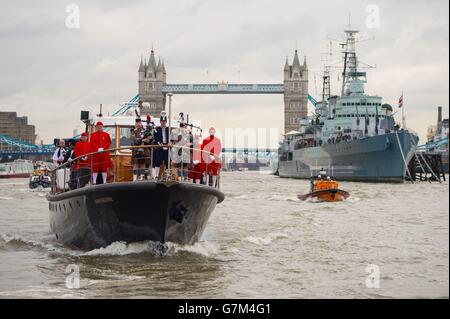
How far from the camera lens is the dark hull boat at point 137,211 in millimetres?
12742

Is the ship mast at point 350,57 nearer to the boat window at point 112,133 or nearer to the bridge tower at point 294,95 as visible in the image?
the boat window at point 112,133

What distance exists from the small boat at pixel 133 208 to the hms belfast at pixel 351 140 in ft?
134

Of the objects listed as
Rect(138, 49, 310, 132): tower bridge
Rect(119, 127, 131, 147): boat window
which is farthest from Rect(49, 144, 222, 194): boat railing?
Rect(138, 49, 310, 132): tower bridge

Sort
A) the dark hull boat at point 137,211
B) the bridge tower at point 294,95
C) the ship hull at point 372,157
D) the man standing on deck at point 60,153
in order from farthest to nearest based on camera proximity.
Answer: the bridge tower at point 294,95 < the ship hull at point 372,157 < the man standing on deck at point 60,153 < the dark hull boat at point 137,211

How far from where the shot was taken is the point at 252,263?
44.5 feet

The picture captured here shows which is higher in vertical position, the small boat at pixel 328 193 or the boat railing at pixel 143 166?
the boat railing at pixel 143 166

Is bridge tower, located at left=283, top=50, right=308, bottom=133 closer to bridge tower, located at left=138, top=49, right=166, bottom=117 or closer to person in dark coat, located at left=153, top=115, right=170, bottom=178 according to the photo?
bridge tower, located at left=138, top=49, right=166, bottom=117

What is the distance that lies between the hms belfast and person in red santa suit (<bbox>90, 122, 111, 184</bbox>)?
4133 centimetres

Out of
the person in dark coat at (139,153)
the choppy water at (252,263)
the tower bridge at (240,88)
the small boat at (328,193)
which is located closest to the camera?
the choppy water at (252,263)

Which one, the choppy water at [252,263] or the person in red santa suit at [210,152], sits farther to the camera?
the person in red santa suit at [210,152]

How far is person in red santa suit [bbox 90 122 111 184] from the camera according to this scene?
13703 millimetres

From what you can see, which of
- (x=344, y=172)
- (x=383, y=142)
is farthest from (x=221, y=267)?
(x=344, y=172)

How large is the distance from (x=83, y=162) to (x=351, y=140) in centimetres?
5004

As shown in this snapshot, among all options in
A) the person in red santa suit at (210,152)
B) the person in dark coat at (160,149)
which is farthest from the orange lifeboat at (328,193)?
the person in dark coat at (160,149)
